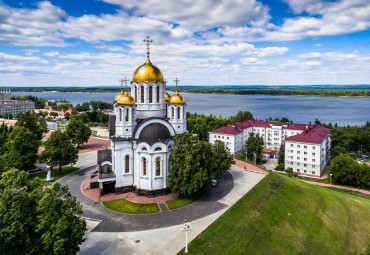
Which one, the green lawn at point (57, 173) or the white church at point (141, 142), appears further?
the green lawn at point (57, 173)

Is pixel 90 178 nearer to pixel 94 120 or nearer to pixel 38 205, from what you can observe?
pixel 38 205

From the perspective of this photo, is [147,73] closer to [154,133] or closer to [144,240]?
[154,133]

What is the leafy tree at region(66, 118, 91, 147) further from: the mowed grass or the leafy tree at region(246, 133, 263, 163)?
the mowed grass

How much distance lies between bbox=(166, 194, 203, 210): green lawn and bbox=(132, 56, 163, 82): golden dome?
12406mm

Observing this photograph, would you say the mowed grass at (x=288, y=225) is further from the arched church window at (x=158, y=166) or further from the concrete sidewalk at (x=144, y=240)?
the arched church window at (x=158, y=166)

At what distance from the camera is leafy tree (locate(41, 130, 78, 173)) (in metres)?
30.8

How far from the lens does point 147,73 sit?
27.2m

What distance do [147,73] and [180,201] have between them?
44.0 feet

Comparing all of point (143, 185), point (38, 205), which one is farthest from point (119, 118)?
point (38, 205)

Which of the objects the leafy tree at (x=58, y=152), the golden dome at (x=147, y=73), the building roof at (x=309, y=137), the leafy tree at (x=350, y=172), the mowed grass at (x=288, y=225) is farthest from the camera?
the building roof at (x=309, y=137)

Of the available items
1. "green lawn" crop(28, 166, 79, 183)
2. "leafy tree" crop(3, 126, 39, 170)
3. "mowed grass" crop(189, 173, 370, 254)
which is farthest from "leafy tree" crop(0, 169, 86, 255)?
"leafy tree" crop(3, 126, 39, 170)

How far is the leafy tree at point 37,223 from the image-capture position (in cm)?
1223

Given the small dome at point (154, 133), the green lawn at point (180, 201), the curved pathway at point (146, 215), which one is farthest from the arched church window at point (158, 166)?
the curved pathway at point (146, 215)

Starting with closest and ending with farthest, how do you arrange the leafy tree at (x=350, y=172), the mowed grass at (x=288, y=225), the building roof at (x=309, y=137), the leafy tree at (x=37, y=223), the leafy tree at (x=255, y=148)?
the leafy tree at (x=37, y=223)
the mowed grass at (x=288, y=225)
the leafy tree at (x=350, y=172)
the building roof at (x=309, y=137)
the leafy tree at (x=255, y=148)
